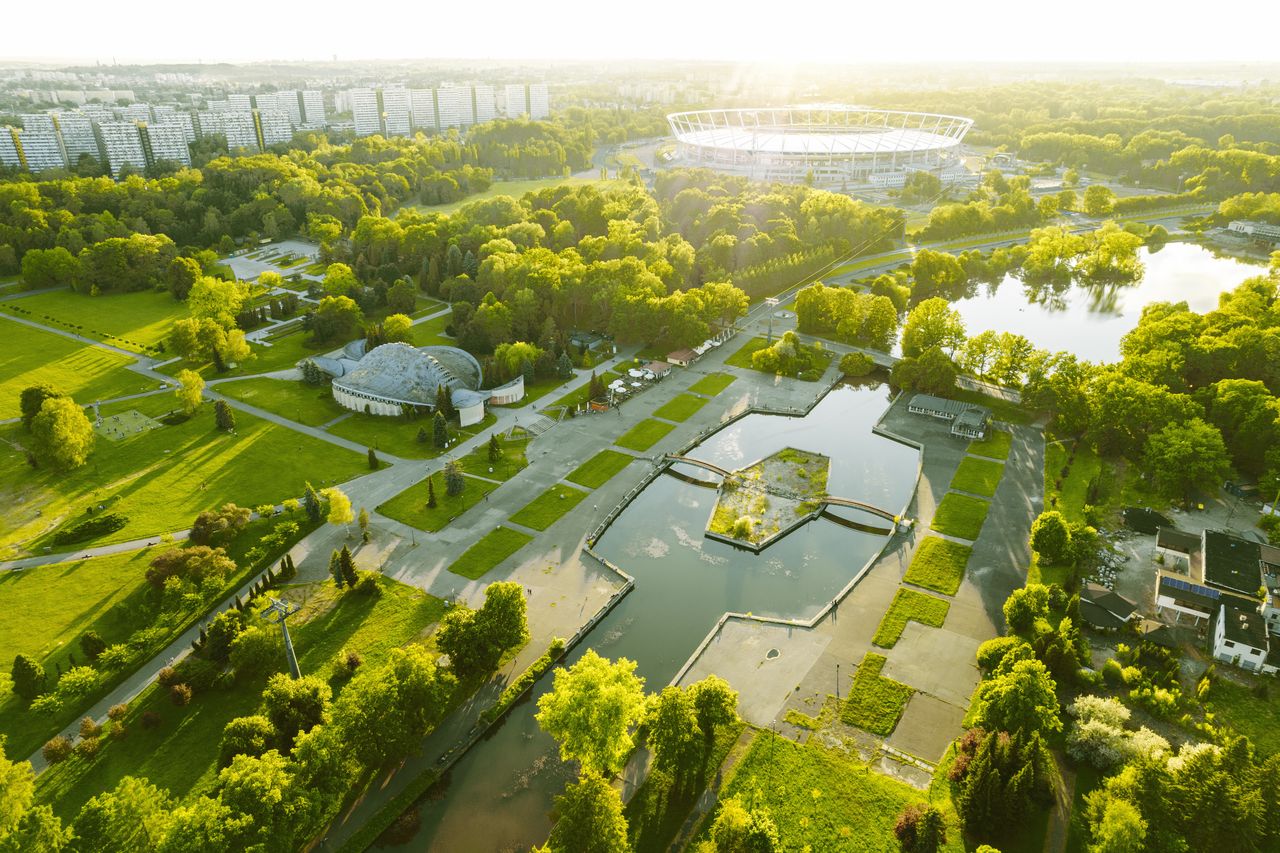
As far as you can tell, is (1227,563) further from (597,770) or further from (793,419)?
(597,770)

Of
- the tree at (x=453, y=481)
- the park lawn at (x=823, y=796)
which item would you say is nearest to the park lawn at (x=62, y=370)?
the tree at (x=453, y=481)

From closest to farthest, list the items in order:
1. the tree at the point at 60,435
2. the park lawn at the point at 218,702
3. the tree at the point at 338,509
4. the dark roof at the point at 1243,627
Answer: the park lawn at the point at 218,702
the dark roof at the point at 1243,627
the tree at the point at 338,509
the tree at the point at 60,435

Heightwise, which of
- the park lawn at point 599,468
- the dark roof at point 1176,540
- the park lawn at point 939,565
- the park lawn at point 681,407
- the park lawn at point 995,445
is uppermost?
the dark roof at point 1176,540

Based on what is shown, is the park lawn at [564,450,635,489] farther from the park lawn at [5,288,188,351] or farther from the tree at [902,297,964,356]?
the park lawn at [5,288,188,351]

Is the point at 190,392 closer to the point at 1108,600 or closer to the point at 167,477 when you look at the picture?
the point at 167,477

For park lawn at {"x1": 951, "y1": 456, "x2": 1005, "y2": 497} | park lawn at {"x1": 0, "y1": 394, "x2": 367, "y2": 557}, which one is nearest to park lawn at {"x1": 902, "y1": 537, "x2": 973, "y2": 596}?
park lawn at {"x1": 951, "y1": 456, "x2": 1005, "y2": 497}

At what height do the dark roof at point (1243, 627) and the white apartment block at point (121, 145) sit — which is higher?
the white apartment block at point (121, 145)

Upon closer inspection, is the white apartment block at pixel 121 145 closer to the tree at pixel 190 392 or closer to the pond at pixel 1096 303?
the tree at pixel 190 392
